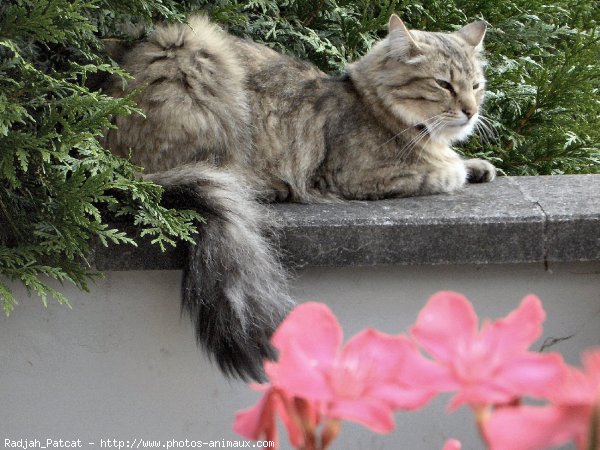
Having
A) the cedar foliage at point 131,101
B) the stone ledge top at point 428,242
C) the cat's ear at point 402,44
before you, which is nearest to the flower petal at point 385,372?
Answer: the cedar foliage at point 131,101

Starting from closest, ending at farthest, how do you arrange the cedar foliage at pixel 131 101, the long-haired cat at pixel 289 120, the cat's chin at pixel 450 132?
the cedar foliage at pixel 131 101, the long-haired cat at pixel 289 120, the cat's chin at pixel 450 132

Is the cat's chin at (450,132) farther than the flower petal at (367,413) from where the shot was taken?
Yes

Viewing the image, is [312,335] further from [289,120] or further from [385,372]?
[289,120]

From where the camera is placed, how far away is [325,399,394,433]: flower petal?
0.42 meters

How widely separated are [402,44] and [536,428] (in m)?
2.57

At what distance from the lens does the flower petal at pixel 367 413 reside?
416 mm

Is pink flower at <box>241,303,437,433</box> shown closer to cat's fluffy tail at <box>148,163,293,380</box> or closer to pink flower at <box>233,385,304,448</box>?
pink flower at <box>233,385,304,448</box>

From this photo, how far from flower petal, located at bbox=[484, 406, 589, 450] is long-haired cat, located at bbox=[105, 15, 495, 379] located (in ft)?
6.03

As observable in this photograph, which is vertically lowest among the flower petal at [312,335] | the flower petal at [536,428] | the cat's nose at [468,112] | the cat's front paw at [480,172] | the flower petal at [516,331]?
the cat's front paw at [480,172]

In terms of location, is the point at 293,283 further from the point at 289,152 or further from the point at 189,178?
the point at 289,152

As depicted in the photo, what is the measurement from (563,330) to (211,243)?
101cm

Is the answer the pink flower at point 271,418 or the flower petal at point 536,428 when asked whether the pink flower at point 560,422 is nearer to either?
the flower petal at point 536,428

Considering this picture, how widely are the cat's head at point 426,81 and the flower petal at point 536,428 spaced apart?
8.32ft

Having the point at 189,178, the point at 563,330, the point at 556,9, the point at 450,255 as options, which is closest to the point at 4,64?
the point at 189,178
